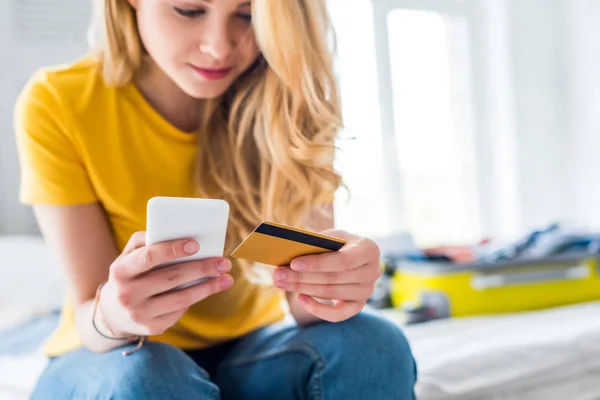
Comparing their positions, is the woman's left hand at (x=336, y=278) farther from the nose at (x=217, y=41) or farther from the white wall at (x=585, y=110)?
the white wall at (x=585, y=110)

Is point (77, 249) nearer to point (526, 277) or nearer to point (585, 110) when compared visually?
point (526, 277)

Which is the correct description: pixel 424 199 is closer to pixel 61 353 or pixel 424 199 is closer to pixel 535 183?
pixel 535 183

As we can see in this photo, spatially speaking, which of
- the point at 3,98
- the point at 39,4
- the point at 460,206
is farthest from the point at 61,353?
the point at 460,206

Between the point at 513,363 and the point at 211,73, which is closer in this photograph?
the point at 211,73

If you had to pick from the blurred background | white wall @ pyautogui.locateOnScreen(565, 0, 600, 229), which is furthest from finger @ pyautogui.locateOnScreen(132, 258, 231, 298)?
white wall @ pyautogui.locateOnScreen(565, 0, 600, 229)

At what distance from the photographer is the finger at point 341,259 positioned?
Answer: 69cm

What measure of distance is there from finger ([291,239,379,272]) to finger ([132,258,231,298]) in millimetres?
104

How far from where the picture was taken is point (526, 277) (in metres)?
1.44

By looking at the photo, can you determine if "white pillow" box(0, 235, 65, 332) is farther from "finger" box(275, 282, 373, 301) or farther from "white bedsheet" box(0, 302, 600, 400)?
"finger" box(275, 282, 373, 301)

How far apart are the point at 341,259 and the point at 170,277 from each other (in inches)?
7.7

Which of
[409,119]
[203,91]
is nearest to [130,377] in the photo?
[203,91]

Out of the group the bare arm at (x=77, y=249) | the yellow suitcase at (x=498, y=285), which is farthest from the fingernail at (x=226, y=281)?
the yellow suitcase at (x=498, y=285)

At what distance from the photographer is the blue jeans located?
66cm

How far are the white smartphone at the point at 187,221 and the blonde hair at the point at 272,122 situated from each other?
263 mm
